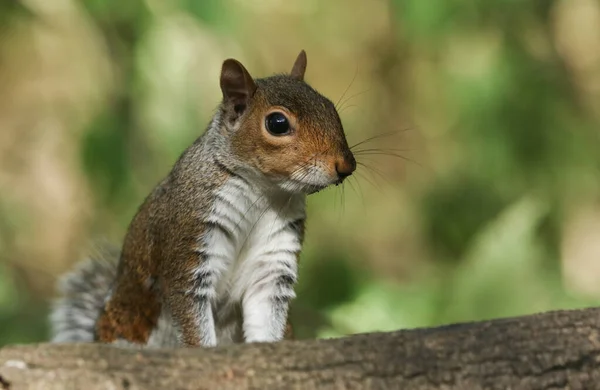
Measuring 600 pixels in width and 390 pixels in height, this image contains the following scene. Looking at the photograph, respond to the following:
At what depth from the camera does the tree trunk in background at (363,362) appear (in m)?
1.52

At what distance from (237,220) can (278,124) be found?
0.27m

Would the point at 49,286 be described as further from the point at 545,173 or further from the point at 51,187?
the point at 545,173

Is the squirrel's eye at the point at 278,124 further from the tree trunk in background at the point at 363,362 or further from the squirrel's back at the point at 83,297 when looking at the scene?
the squirrel's back at the point at 83,297

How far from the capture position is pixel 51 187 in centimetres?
498

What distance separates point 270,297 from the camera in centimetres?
232

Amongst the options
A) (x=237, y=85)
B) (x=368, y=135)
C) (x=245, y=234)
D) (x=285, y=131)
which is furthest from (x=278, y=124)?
(x=368, y=135)

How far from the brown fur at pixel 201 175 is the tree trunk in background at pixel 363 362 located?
0.54 metres

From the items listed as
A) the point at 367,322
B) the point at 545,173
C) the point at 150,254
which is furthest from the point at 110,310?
the point at 545,173

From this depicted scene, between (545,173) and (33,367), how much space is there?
3.21 m

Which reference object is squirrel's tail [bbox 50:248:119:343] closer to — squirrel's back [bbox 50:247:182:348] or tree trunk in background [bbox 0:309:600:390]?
squirrel's back [bbox 50:247:182:348]

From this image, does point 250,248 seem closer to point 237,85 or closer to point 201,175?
point 201,175

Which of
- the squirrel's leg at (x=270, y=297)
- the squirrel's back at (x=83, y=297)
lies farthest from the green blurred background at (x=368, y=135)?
the squirrel's leg at (x=270, y=297)

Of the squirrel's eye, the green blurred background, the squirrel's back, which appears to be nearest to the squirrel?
the squirrel's eye

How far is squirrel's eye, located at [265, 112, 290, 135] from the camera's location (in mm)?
2141
